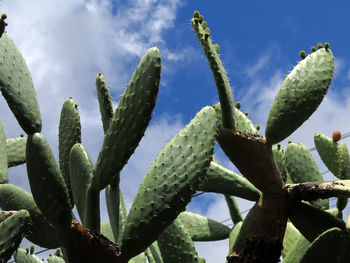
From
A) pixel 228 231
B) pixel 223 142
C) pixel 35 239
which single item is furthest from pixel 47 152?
pixel 228 231

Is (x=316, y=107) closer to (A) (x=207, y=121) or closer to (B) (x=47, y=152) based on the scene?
(A) (x=207, y=121)

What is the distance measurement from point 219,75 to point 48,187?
0.96m

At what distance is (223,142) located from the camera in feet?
8.59

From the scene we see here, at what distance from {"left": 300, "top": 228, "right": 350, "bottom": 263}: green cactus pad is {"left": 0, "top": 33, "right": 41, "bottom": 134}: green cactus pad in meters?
1.34

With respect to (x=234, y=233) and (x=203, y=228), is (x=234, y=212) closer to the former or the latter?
(x=203, y=228)

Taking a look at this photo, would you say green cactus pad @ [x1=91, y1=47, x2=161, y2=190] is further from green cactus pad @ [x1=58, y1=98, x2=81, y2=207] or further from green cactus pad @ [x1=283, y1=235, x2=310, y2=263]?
green cactus pad @ [x1=283, y1=235, x2=310, y2=263]

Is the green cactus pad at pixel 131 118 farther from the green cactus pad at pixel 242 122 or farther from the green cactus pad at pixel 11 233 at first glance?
the green cactus pad at pixel 242 122

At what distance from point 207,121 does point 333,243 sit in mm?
792

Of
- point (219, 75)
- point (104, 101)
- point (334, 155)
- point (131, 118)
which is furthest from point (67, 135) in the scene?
point (334, 155)

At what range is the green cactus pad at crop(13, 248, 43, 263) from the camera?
3.38 m

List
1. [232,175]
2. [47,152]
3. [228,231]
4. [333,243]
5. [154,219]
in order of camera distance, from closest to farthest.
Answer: [154,219]
[47,152]
[333,243]
[232,175]
[228,231]

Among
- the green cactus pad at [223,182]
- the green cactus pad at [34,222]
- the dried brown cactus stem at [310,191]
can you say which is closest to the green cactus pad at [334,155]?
the green cactus pad at [223,182]

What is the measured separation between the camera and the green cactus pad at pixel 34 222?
94.7 inches

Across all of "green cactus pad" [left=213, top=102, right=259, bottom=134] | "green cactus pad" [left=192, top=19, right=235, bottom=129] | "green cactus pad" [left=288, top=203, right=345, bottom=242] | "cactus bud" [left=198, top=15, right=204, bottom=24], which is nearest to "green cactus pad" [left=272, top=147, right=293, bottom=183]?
"green cactus pad" [left=213, top=102, right=259, bottom=134]
